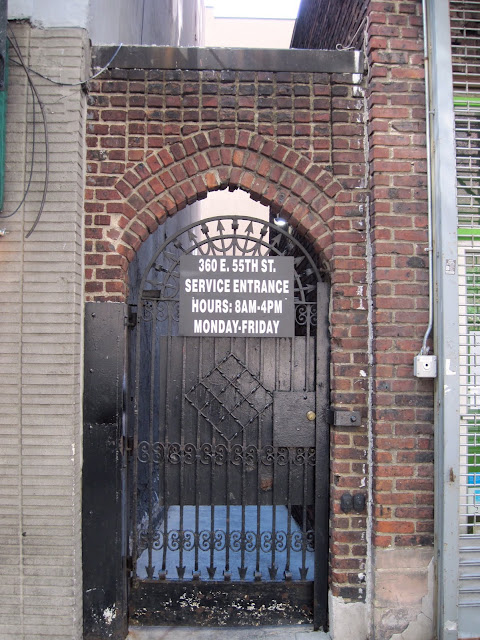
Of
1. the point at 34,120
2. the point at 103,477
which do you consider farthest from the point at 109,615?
the point at 34,120

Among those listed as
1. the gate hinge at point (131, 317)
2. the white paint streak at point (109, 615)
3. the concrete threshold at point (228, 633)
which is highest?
the gate hinge at point (131, 317)

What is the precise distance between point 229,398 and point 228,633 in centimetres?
157

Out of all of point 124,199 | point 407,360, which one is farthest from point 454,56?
point 124,199

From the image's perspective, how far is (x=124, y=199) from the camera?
3.40 m

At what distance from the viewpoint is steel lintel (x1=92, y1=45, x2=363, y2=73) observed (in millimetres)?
3406

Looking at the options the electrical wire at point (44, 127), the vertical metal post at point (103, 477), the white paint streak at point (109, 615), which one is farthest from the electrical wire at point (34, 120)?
the white paint streak at point (109, 615)

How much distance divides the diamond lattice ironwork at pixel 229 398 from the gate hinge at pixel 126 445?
1.67 ft

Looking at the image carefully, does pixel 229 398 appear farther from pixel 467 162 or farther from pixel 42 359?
pixel 467 162

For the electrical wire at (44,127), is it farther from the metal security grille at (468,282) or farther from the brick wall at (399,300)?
the metal security grille at (468,282)

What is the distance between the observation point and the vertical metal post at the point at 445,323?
3102mm

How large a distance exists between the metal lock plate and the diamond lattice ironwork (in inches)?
3.6

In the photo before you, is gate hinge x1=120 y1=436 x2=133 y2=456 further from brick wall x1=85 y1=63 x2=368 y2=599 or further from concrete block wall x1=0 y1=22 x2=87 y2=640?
brick wall x1=85 y1=63 x2=368 y2=599

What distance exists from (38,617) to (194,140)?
3287mm

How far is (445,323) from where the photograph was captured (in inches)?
124
